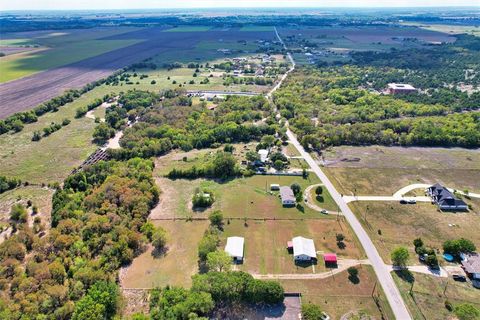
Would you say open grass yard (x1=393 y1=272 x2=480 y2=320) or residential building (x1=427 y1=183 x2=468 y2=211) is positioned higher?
residential building (x1=427 y1=183 x2=468 y2=211)

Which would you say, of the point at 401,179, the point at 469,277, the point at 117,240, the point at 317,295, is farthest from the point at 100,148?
the point at 469,277

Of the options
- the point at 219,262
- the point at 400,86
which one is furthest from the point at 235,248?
the point at 400,86

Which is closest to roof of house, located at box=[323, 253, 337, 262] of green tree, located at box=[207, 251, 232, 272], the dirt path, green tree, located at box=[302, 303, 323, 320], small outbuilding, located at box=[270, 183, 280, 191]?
the dirt path

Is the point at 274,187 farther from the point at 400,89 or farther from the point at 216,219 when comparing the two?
the point at 400,89

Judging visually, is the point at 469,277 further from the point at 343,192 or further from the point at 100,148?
the point at 100,148

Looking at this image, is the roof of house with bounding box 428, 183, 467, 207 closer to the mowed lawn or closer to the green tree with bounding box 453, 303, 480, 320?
the mowed lawn
